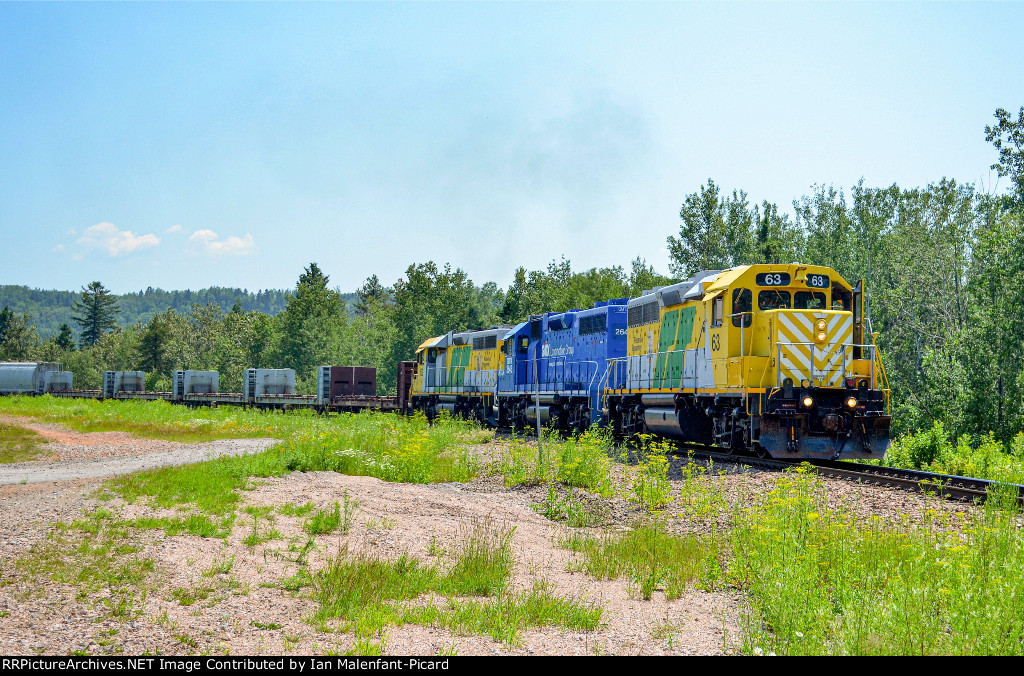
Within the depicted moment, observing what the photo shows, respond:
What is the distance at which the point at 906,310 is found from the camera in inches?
1788

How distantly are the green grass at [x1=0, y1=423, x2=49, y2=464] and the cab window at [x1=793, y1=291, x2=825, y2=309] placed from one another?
18062 mm

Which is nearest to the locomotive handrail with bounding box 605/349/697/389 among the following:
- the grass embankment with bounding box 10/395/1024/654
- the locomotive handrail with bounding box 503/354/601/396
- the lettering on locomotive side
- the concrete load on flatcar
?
the locomotive handrail with bounding box 503/354/601/396

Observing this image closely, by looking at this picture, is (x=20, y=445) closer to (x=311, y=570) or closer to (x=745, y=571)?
(x=311, y=570)

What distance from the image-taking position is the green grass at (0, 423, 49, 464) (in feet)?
63.5

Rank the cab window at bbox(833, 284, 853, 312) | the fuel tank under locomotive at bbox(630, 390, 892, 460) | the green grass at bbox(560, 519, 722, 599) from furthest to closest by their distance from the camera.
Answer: the cab window at bbox(833, 284, 853, 312) < the fuel tank under locomotive at bbox(630, 390, 892, 460) < the green grass at bbox(560, 519, 722, 599)

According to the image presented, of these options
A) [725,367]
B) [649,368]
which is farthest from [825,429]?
[649,368]

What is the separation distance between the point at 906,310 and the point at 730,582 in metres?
42.3

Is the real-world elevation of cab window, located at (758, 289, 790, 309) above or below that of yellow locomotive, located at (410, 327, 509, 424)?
above

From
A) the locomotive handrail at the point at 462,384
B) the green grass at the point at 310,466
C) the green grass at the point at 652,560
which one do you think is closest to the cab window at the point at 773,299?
the green grass at the point at 310,466

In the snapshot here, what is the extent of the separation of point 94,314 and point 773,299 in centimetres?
16919

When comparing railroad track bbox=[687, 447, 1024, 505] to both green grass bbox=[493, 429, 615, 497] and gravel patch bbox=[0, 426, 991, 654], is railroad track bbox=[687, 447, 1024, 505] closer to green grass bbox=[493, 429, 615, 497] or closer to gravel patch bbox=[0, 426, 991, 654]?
gravel patch bbox=[0, 426, 991, 654]

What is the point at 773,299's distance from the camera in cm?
1627
